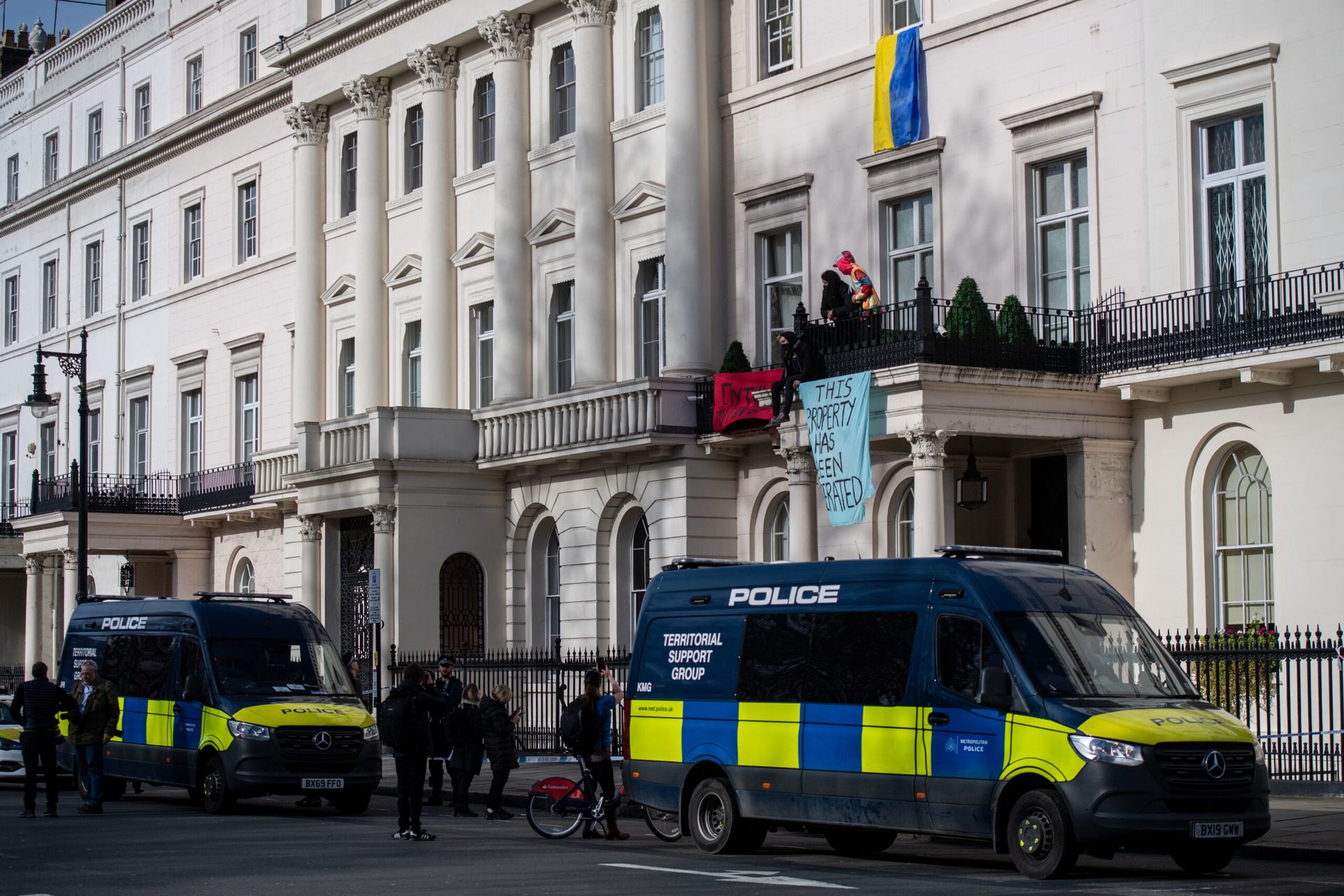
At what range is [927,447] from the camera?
2575 centimetres

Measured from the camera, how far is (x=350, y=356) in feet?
143

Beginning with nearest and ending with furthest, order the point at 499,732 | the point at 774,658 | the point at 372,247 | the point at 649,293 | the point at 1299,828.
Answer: the point at 774,658 < the point at 1299,828 < the point at 499,732 < the point at 649,293 < the point at 372,247

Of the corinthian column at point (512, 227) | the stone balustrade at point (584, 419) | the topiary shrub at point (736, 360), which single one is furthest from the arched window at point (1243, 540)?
the corinthian column at point (512, 227)

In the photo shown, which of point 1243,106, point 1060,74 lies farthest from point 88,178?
point 1243,106

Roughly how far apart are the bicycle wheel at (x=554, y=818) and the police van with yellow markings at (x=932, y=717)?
3.83 ft

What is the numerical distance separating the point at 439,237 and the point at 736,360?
9688 mm

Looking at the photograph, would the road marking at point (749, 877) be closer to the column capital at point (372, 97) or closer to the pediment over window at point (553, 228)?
the pediment over window at point (553, 228)

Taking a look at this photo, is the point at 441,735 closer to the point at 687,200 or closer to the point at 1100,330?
the point at 1100,330

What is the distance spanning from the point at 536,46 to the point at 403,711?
2090 cm

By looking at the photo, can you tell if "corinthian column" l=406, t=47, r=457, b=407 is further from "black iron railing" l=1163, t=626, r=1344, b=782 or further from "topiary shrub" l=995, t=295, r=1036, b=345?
"black iron railing" l=1163, t=626, r=1344, b=782

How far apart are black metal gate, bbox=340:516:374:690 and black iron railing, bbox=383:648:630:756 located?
3.65 metres

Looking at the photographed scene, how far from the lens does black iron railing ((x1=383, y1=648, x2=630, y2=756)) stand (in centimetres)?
3072

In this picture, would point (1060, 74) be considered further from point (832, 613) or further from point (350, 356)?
point (350, 356)

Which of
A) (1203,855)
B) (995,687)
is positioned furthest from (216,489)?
(1203,855)
